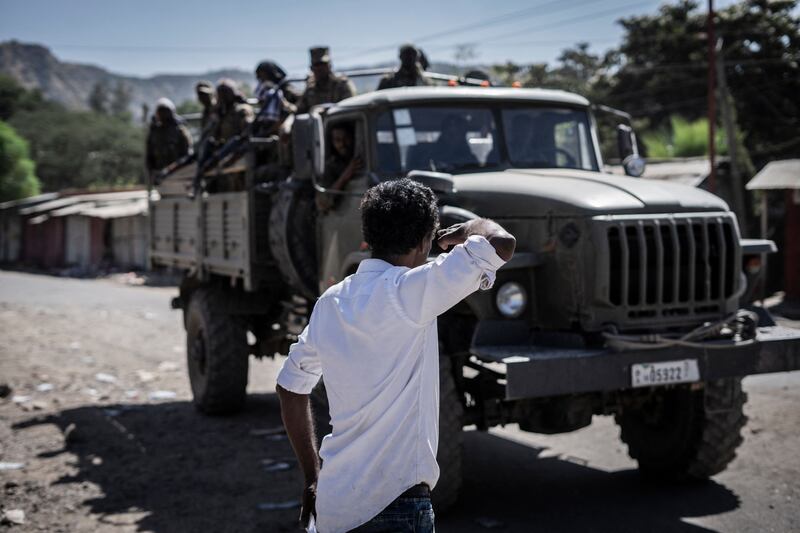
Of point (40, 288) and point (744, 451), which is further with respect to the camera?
point (40, 288)

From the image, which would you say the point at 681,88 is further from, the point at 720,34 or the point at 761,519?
the point at 761,519

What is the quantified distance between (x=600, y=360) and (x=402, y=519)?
2381 mm

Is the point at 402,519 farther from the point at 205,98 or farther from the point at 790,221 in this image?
the point at 790,221

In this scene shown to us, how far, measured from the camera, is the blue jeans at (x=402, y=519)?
2443 millimetres

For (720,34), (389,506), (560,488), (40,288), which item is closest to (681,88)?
(720,34)

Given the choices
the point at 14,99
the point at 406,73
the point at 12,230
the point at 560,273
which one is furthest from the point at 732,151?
the point at 14,99

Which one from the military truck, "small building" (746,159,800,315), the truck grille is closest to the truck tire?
the military truck

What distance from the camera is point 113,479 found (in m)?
6.04

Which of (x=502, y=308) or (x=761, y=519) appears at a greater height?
(x=502, y=308)

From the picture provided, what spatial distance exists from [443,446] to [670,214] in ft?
5.82

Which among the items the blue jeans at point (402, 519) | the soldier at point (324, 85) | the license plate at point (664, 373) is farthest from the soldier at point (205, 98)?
the blue jeans at point (402, 519)

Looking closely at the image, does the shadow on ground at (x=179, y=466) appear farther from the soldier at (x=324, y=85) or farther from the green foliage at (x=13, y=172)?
the green foliage at (x=13, y=172)

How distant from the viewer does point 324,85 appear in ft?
24.2

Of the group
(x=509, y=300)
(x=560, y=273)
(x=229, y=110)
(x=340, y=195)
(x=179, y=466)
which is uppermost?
(x=229, y=110)
